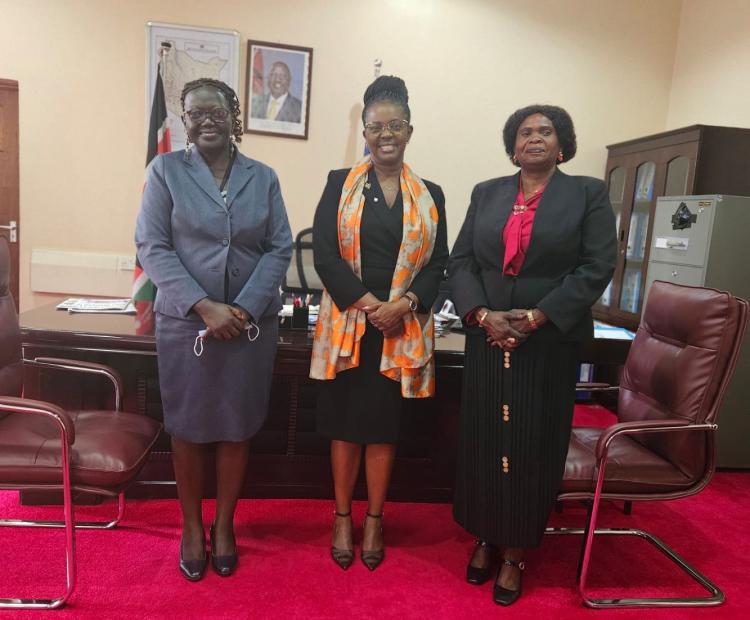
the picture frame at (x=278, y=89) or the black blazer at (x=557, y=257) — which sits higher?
the picture frame at (x=278, y=89)

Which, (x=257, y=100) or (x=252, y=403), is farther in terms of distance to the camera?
(x=257, y=100)

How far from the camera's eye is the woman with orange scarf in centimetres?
193

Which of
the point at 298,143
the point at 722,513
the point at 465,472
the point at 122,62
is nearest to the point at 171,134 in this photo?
the point at 122,62

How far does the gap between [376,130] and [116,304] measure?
154 cm

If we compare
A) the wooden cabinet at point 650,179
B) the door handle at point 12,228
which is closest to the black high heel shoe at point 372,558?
the wooden cabinet at point 650,179

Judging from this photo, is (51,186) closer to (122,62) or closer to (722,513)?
(122,62)

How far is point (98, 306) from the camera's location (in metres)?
2.71

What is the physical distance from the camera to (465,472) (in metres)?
1.96

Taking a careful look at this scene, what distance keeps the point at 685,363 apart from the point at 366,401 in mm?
1032

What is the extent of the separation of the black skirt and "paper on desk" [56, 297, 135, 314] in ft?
3.83

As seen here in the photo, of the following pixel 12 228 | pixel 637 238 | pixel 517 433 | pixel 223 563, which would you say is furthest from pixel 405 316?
pixel 12 228

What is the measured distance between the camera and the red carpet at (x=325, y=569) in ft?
5.99

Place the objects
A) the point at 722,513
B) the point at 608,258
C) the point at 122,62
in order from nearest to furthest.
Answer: the point at 608,258, the point at 722,513, the point at 122,62

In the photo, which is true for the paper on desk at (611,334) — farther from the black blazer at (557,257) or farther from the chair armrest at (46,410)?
the chair armrest at (46,410)
